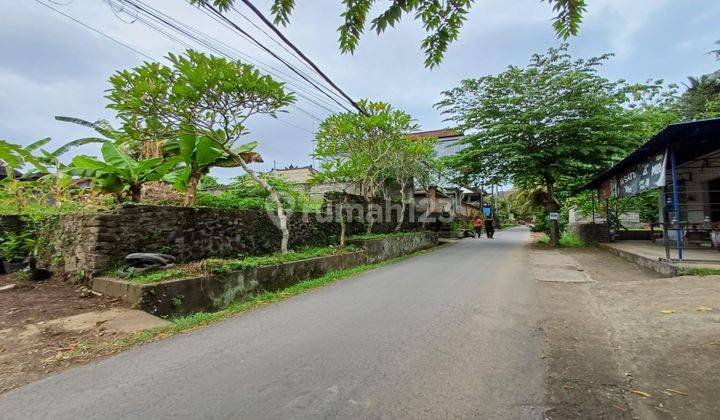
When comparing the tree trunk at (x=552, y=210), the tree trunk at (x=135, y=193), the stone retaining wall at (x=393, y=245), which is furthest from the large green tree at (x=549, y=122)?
the tree trunk at (x=135, y=193)

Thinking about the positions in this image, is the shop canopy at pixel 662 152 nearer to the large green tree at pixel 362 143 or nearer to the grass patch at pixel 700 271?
the grass patch at pixel 700 271

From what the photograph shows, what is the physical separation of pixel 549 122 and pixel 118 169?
14.7m

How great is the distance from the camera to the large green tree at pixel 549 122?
13.8 m

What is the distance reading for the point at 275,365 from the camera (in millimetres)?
Answer: 3475

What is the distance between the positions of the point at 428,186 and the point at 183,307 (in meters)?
18.7

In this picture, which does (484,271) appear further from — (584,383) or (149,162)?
(149,162)

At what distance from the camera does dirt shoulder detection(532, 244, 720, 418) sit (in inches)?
106

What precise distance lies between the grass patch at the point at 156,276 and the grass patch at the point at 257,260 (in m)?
0.42

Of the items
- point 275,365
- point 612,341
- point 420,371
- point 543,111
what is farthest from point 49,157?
point 543,111

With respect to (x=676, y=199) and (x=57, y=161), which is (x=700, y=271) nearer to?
(x=676, y=199)

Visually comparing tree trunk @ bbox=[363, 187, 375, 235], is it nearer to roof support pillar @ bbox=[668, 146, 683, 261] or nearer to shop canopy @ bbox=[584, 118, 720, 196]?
shop canopy @ bbox=[584, 118, 720, 196]

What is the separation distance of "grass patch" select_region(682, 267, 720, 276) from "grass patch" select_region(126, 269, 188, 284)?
30.4 feet

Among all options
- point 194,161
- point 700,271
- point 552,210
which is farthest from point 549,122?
point 194,161

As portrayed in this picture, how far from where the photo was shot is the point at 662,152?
785cm
